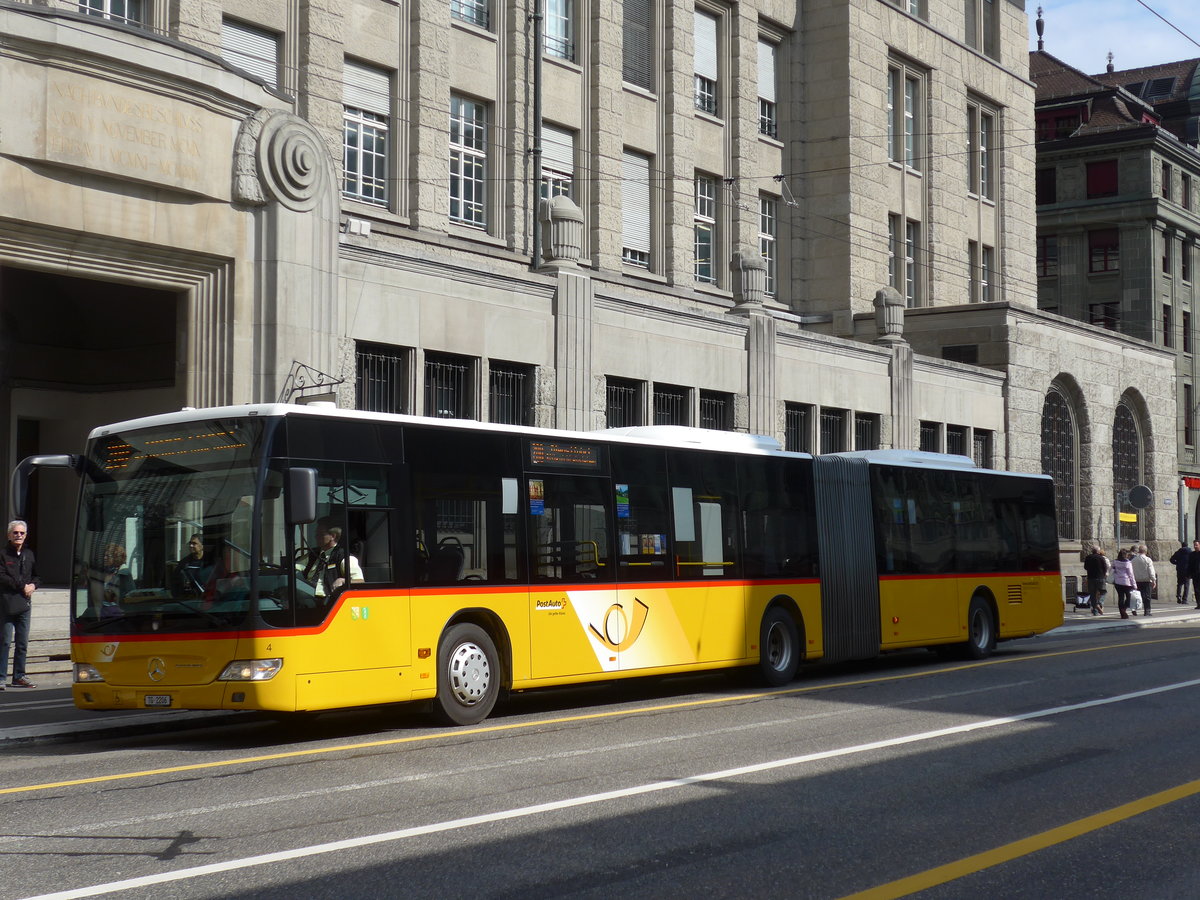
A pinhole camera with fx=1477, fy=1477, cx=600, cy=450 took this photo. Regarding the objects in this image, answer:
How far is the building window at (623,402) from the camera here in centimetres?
2822

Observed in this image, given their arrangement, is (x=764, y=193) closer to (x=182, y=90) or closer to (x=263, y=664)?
(x=182, y=90)

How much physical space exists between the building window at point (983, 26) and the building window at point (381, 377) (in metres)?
27.6

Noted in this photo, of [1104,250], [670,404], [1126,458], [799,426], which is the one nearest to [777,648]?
[670,404]

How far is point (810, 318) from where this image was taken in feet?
126

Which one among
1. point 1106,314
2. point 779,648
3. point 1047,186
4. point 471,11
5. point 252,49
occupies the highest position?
point 1047,186

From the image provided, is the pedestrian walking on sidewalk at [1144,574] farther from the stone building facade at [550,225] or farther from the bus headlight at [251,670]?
the bus headlight at [251,670]

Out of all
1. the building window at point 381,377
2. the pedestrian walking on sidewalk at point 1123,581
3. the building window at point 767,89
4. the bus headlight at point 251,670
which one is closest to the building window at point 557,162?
the building window at point 381,377

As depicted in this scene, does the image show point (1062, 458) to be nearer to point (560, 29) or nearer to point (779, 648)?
point (560, 29)

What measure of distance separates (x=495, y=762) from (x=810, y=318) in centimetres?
2927

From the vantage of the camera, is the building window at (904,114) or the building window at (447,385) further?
the building window at (904,114)

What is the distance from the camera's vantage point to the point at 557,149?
30.6 meters

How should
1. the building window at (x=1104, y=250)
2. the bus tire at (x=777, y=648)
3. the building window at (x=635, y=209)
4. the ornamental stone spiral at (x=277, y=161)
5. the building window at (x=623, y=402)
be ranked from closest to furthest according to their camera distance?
the bus tire at (x=777, y=648)
the ornamental stone spiral at (x=277, y=161)
the building window at (x=623, y=402)
the building window at (x=635, y=209)
the building window at (x=1104, y=250)

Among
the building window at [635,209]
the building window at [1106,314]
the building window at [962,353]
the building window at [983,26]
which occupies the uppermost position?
the building window at [983,26]

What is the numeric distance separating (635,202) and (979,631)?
47.4ft
